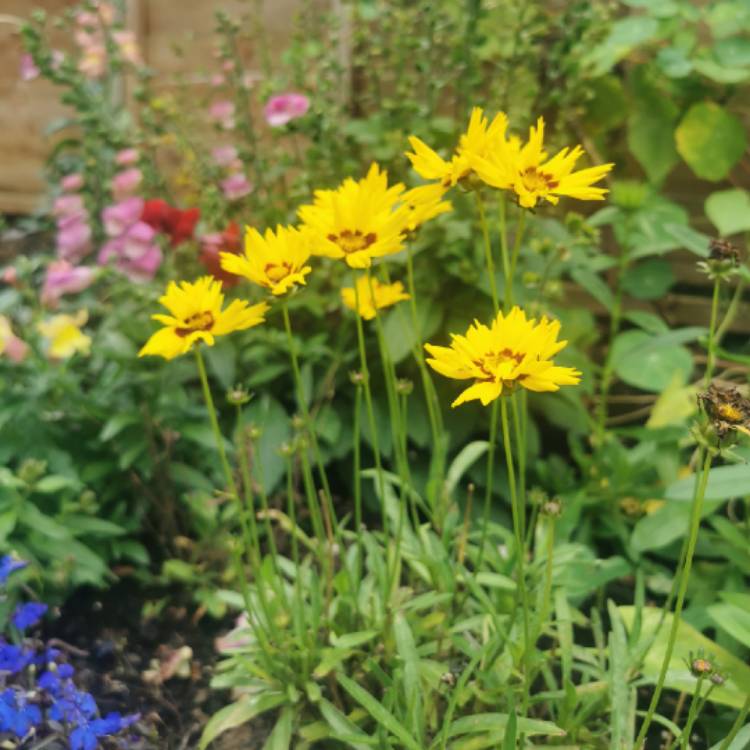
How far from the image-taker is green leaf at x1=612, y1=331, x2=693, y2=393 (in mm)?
1588

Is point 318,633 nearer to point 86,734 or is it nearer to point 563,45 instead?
point 86,734

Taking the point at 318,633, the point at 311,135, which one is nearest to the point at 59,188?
the point at 311,135

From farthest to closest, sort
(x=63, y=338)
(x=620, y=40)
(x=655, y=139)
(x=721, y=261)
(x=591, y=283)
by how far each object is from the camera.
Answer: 1. (x=655, y=139)
2. (x=620, y=40)
3. (x=591, y=283)
4. (x=63, y=338)
5. (x=721, y=261)

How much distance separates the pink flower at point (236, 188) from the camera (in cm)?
169

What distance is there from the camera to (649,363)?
162 cm

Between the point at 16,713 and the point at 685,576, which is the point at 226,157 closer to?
the point at 16,713

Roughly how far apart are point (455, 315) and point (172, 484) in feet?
2.01

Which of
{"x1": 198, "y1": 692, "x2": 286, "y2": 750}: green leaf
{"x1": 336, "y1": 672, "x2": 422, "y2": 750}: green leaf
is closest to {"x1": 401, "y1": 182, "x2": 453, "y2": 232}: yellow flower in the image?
{"x1": 336, "y1": 672, "x2": 422, "y2": 750}: green leaf

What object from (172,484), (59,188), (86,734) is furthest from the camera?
(59,188)

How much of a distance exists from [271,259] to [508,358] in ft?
0.80

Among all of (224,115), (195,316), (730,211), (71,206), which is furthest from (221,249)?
(730,211)

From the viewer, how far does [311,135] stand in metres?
1.62

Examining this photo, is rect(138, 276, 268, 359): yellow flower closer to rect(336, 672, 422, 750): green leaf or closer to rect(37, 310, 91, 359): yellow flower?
rect(336, 672, 422, 750): green leaf

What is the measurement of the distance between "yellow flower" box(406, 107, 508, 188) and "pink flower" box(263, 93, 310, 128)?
905 millimetres
